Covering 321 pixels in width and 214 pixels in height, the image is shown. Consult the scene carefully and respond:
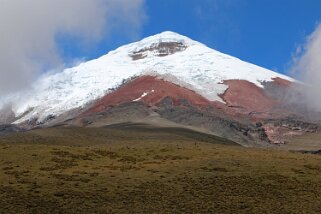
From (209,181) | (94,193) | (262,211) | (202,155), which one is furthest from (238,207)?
(202,155)

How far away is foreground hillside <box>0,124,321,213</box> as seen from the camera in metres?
45.8

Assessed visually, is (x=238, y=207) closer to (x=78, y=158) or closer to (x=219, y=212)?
(x=219, y=212)

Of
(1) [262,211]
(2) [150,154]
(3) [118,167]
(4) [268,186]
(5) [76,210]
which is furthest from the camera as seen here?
(2) [150,154]

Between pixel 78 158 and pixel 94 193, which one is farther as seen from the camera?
pixel 78 158

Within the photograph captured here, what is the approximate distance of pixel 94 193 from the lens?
47.9 metres

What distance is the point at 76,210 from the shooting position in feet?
142

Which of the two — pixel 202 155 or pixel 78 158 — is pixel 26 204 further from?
pixel 202 155

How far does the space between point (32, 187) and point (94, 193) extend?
5482 millimetres

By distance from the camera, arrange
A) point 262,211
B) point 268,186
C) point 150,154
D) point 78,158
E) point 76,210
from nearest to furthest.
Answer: point 76,210, point 262,211, point 268,186, point 78,158, point 150,154

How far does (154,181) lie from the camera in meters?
53.5

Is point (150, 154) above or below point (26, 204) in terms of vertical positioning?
above

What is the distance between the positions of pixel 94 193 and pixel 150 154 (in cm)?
2062

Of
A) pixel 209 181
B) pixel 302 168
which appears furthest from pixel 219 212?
pixel 302 168

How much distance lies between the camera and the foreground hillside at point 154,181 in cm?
4578
